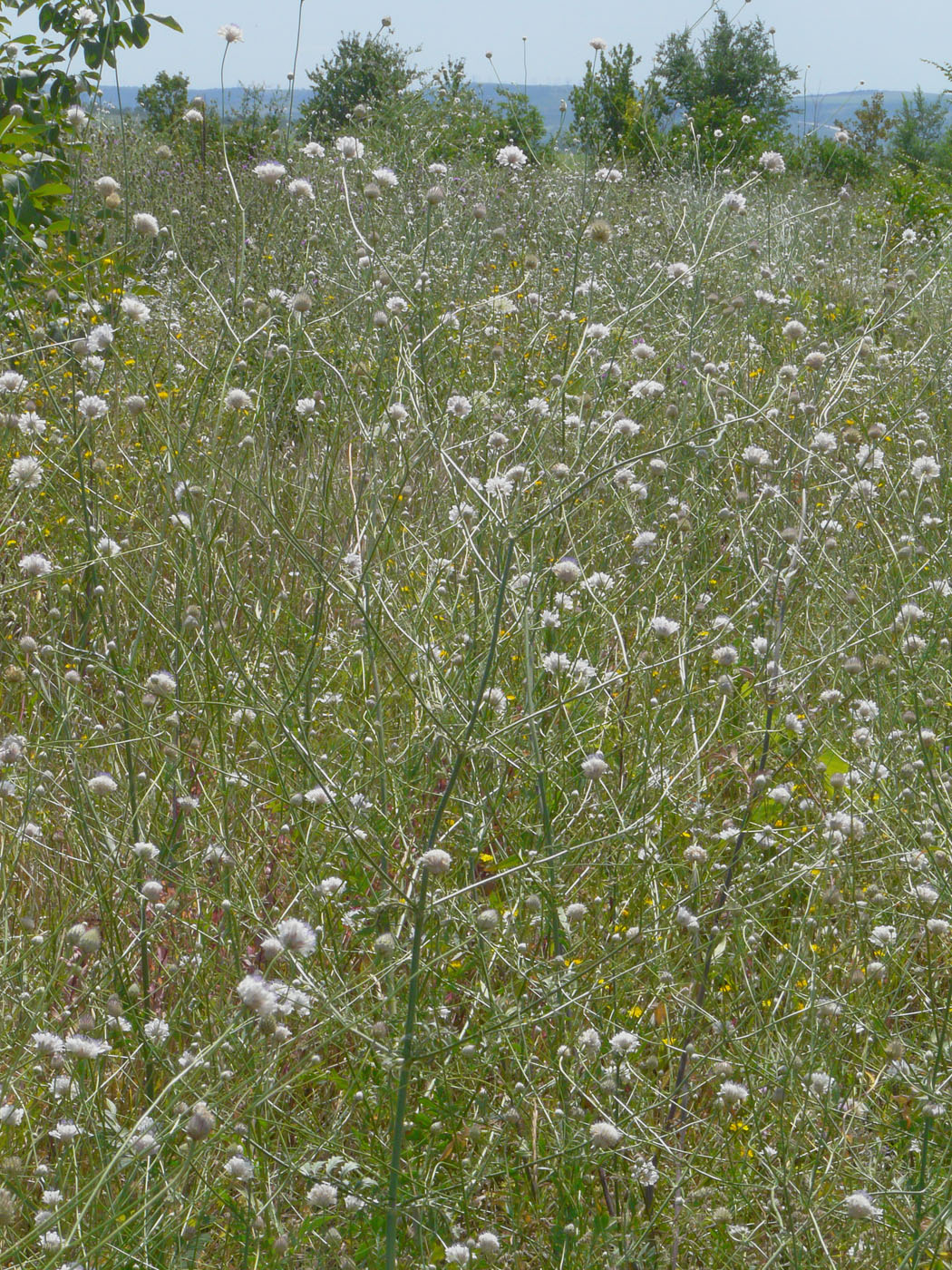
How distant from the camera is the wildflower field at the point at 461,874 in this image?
1436 millimetres

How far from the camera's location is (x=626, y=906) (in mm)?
2086

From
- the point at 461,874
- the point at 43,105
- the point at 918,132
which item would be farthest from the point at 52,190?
the point at 918,132

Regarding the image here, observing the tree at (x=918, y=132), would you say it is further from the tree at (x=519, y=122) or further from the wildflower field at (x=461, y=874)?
the wildflower field at (x=461, y=874)

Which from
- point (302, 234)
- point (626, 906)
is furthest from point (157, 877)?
point (302, 234)

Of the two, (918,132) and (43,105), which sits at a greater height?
(918,132)

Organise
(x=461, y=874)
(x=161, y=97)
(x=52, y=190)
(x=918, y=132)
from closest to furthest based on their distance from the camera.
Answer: (x=461, y=874)
(x=52, y=190)
(x=161, y=97)
(x=918, y=132)

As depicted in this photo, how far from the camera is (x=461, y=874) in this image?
2137mm

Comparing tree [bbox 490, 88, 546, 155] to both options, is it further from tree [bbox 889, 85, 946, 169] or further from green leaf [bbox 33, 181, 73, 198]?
tree [bbox 889, 85, 946, 169]

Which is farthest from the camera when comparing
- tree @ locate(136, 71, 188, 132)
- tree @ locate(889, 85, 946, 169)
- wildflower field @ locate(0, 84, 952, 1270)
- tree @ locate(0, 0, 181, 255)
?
tree @ locate(889, 85, 946, 169)

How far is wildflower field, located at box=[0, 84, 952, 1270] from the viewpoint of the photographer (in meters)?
1.44

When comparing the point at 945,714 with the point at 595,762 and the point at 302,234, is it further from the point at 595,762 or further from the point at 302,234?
the point at 302,234

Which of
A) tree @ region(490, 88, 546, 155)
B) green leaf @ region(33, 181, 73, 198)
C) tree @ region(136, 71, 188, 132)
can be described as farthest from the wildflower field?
tree @ region(136, 71, 188, 132)

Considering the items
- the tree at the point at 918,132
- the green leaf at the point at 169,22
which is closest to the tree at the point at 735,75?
the tree at the point at 918,132

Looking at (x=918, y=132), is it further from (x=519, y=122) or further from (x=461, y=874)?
(x=461, y=874)
